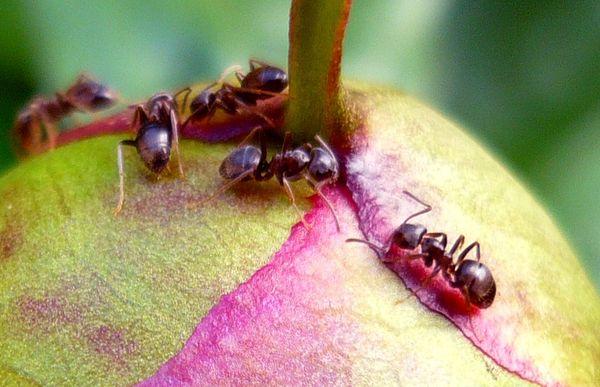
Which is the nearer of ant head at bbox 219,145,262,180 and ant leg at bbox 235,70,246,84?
ant head at bbox 219,145,262,180

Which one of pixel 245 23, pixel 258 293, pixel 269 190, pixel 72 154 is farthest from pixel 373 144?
pixel 245 23

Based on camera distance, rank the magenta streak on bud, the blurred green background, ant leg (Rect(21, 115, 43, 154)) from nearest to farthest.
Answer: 1. the magenta streak on bud
2. ant leg (Rect(21, 115, 43, 154))
3. the blurred green background

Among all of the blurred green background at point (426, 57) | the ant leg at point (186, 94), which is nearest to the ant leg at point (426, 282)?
the ant leg at point (186, 94)

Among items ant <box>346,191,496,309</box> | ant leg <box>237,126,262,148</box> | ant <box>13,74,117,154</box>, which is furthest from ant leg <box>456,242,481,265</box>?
ant <box>13,74,117,154</box>

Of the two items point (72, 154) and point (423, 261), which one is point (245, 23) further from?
point (423, 261)

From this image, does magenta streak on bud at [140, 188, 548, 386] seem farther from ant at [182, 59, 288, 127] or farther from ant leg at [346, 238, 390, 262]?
ant at [182, 59, 288, 127]

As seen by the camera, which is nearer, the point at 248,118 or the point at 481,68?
the point at 248,118

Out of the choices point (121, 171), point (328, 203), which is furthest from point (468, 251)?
point (121, 171)
